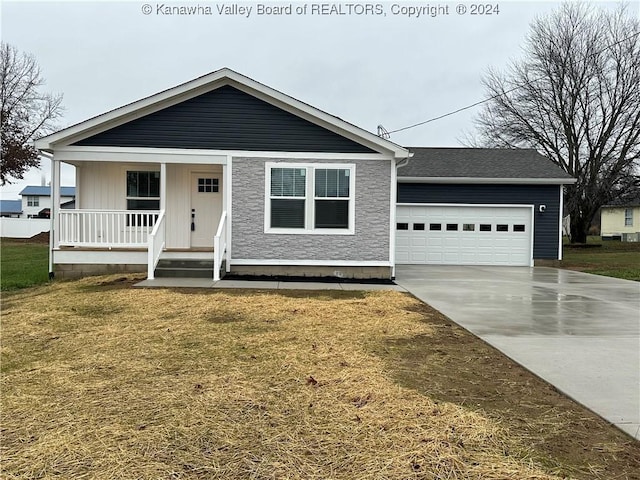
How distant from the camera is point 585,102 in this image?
26781 mm

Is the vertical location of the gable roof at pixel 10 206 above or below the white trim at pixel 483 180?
above

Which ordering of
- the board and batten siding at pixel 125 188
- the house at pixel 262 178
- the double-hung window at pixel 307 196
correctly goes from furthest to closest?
the board and batten siding at pixel 125 188
the double-hung window at pixel 307 196
the house at pixel 262 178

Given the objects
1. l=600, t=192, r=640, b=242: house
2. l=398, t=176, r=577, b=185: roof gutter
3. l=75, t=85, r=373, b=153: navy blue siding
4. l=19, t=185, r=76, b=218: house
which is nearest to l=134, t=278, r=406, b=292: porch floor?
l=75, t=85, r=373, b=153: navy blue siding

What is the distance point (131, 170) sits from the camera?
12922 mm

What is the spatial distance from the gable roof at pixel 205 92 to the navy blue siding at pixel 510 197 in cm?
616

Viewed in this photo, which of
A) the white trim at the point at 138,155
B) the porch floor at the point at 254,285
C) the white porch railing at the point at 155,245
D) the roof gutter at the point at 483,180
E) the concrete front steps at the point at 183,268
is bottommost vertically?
the porch floor at the point at 254,285

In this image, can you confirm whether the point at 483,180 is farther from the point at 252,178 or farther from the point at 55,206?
the point at 55,206

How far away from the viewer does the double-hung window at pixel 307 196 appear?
1198cm

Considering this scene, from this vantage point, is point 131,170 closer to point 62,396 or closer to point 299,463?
point 62,396

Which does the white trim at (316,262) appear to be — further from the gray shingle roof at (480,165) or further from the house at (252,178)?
the gray shingle roof at (480,165)

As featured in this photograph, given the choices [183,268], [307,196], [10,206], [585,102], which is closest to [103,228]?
[183,268]

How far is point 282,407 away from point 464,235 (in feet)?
50.4

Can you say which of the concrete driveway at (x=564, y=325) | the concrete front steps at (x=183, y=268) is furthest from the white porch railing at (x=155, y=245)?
the concrete driveway at (x=564, y=325)

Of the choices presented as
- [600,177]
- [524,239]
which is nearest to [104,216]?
[524,239]
